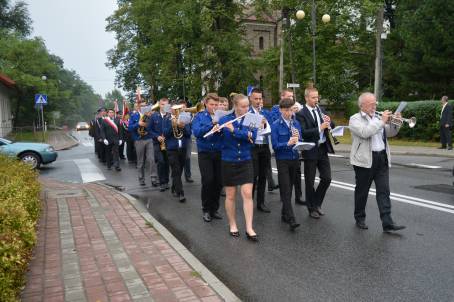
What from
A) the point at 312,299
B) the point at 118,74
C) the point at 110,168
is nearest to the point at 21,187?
the point at 312,299

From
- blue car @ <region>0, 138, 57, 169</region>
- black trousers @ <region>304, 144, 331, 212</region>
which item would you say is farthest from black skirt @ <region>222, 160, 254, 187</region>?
blue car @ <region>0, 138, 57, 169</region>

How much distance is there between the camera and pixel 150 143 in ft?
35.3

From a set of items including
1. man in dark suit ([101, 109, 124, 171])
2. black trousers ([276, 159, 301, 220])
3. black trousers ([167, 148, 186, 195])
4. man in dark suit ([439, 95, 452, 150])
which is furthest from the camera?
man in dark suit ([439, 95, 452, 150])

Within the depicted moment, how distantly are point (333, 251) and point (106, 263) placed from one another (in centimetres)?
259

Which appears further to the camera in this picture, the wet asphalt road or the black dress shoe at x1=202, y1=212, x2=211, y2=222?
the black dress shoe at x1=202, y1=212, x2=211, y2=222

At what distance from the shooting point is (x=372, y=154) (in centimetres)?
626

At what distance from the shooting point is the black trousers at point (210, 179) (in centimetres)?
721

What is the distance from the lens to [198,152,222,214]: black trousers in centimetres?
721

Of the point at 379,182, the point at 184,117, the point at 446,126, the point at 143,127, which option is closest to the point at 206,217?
the point at 184,117

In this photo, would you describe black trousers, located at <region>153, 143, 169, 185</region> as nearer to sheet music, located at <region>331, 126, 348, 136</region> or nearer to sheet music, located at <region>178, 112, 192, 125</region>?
sheet music, located at <region>178, 112, 192, 125</region>

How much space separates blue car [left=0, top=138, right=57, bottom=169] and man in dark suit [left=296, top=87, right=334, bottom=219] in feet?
36.0

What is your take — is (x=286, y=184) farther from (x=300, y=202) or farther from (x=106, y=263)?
(x=106, y=263)

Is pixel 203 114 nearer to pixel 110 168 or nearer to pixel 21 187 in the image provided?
pixel 21 187

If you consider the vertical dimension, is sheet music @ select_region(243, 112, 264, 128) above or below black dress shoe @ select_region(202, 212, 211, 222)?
above
